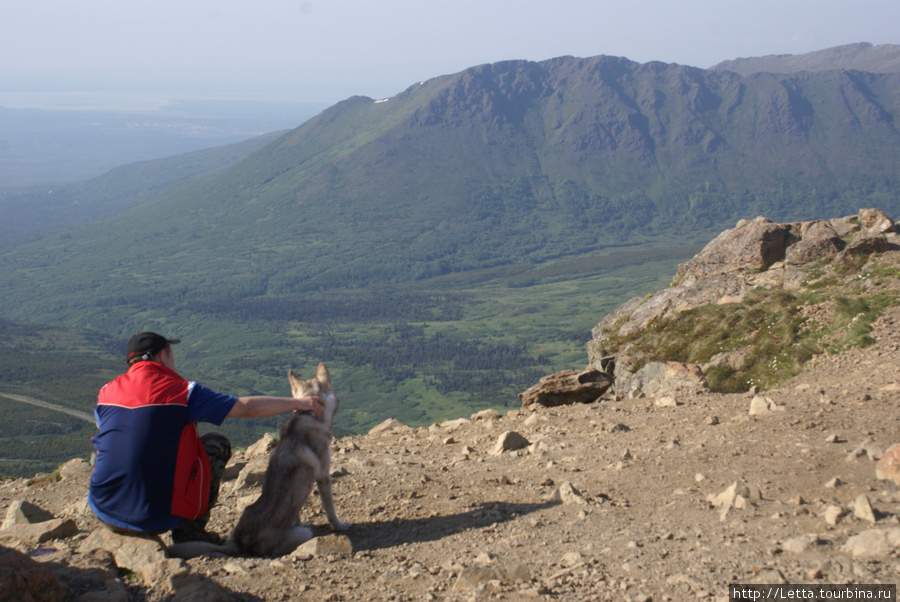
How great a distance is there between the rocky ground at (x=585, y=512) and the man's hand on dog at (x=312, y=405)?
4.74 feet

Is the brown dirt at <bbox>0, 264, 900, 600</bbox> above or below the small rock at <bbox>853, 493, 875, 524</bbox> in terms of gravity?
below

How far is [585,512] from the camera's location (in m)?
7.93

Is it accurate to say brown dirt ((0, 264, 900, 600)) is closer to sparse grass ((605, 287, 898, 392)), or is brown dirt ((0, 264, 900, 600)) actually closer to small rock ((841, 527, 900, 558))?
small rock ((841, 527, 900, 558))

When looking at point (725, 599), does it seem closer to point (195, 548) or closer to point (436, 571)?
point (436, 571)

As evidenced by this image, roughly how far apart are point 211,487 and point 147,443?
124cm

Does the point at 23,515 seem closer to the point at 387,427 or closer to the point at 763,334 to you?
the point at 387,427

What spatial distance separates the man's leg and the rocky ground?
758 mm

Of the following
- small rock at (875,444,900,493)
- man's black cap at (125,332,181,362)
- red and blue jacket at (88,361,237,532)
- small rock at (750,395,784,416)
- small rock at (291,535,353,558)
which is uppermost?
man's black cap at (125,332,181,362)

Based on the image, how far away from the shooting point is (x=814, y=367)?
14.0m

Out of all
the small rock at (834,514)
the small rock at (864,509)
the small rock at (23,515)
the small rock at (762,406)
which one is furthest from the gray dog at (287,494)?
the small rock at (762,406)

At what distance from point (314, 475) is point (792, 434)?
676 centimetres

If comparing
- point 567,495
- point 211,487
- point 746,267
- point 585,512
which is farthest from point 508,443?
point 746,267

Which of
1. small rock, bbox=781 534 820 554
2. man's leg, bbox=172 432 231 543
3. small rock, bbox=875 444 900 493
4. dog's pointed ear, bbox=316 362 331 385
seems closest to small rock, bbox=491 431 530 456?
dog's pointed ear, bbox=316 362 331 385

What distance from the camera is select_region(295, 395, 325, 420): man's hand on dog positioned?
24.9 feet
